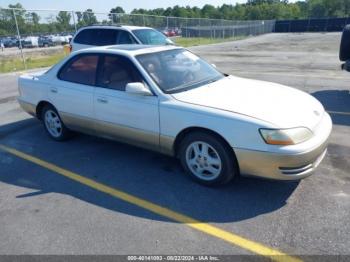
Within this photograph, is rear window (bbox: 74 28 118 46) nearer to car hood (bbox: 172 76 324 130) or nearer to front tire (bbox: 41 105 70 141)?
front tire (bbox: 41 105 70 141)

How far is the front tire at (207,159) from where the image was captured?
3734 mm

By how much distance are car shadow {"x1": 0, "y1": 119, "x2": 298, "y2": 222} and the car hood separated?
2.71 ft

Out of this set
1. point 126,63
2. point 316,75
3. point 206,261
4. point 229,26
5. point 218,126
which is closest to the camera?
point 206,261

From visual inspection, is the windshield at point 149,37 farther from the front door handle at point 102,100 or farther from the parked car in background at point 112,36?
the front door handle at point 102,100

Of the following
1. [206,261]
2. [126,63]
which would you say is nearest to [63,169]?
[126,63]

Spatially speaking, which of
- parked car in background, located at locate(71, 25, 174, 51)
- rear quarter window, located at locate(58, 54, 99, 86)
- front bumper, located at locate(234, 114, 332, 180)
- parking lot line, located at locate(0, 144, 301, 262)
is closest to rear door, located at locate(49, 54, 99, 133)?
rear quarter window, located at locate(58, 54, 99, 86)

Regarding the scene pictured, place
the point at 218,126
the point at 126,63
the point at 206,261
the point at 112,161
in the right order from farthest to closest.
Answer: the point at 112,161 < the point at 126,63 < the point at 218,126 < the point at 206,261

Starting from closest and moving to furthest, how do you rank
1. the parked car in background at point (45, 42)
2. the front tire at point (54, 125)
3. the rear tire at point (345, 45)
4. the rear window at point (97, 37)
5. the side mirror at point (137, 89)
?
1. the side mirror at point (137, 89)
2. the front tire at point (54, 125)
3. the rear tire at point (345, 45)
4. the rear window at point (97, 37)
5. the parked car in background at point (45, 42)

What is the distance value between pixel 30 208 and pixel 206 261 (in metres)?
2.04

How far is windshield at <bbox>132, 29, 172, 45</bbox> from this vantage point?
11.1 meters

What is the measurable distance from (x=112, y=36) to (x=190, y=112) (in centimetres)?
793

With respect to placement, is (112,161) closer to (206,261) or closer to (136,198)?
(136,198)

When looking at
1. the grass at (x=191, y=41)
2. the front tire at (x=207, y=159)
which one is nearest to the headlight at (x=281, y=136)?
the front tire at (x=207, y=159)

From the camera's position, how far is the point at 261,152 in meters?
3.46
